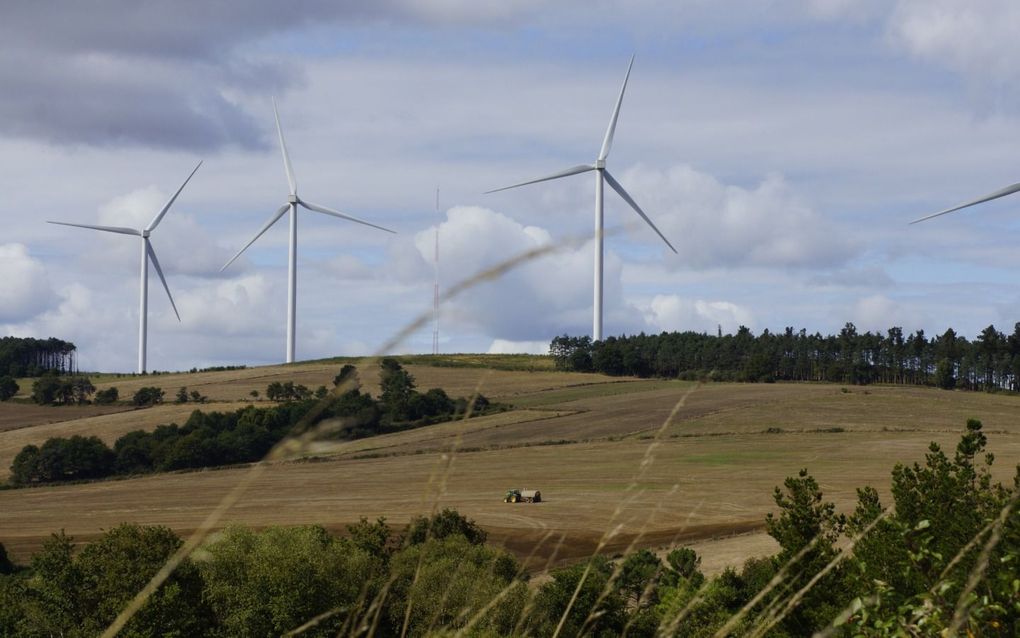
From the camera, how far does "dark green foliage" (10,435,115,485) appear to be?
120 m

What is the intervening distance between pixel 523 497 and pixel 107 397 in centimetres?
8719

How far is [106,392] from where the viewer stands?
163 m

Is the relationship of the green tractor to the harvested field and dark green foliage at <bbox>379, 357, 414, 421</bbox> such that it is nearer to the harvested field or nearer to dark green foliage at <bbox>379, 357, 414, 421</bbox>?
dark green foliage at <bbox>379, 357, 414, 421</bbox>

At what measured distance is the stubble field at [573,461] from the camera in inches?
3442

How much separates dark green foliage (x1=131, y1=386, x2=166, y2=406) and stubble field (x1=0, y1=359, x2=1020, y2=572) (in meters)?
5.64

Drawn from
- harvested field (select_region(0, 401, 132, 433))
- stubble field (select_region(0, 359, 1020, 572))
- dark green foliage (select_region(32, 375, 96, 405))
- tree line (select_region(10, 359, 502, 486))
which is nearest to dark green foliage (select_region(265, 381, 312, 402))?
stubble field (select_region(0, 359, 1020, 572))

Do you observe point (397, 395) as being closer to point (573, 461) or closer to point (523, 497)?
point (573, 461)

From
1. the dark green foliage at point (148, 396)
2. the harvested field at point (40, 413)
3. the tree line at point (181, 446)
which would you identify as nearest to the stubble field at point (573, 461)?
the harvested field at point (40, 413)

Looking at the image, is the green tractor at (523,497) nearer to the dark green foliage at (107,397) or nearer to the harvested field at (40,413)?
the harvested field at (40,413)

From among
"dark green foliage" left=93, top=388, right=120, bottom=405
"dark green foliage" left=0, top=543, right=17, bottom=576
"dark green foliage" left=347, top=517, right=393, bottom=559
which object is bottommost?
"dark green foliage" left=0, top=543, right=17, bottom=576

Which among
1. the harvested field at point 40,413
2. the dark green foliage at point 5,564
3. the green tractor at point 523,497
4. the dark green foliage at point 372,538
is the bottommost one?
the dark green foliage at point 5,564

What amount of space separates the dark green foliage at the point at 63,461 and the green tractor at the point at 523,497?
2050 inches

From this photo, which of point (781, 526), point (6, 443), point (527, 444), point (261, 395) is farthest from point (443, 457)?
point (261, 395)

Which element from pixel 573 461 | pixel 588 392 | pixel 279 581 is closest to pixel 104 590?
pixel 279 581
